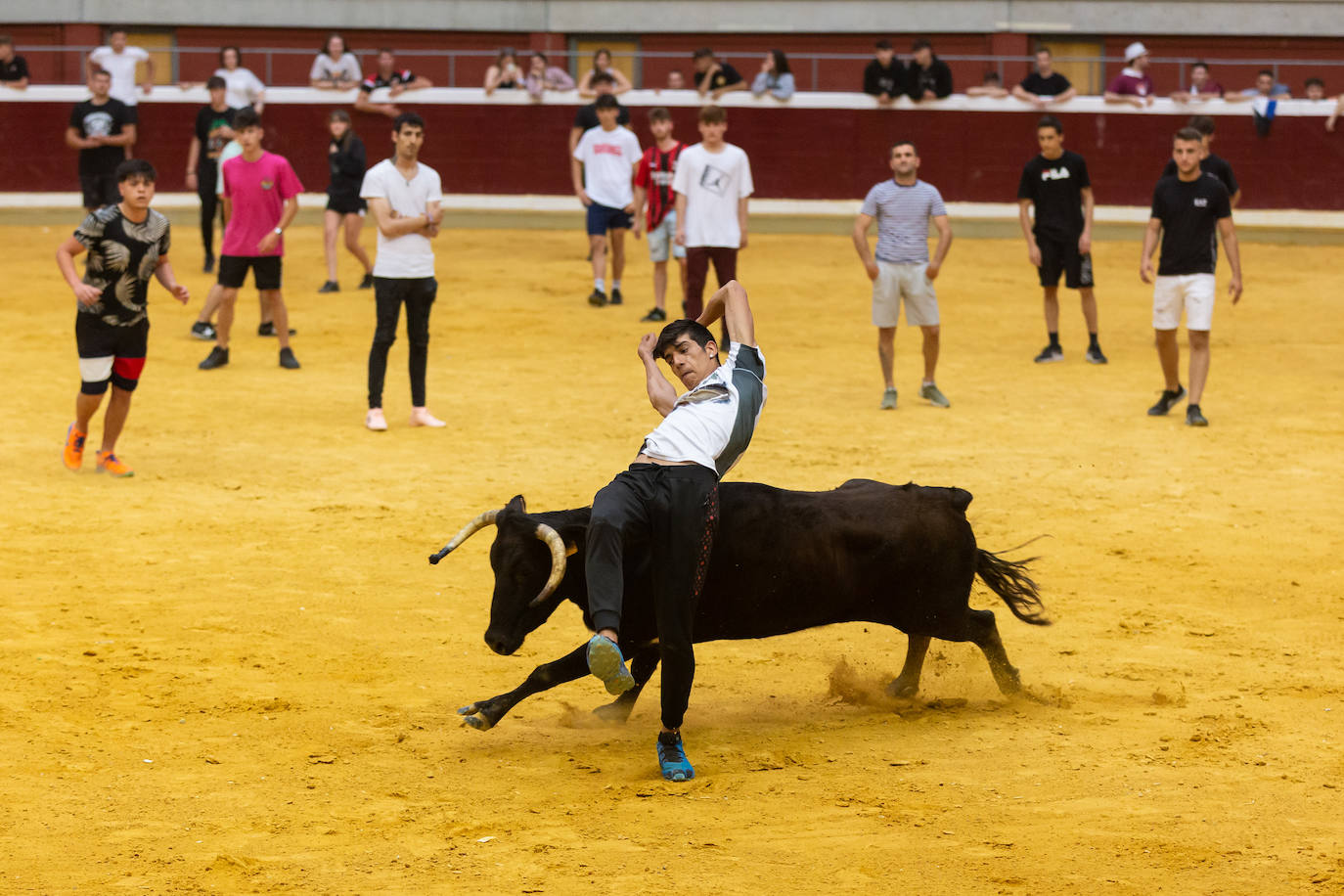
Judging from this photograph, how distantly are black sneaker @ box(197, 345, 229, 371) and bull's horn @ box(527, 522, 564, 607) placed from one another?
321 inches

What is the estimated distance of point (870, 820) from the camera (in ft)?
15.0

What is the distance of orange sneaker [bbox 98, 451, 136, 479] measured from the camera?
30.0 ft

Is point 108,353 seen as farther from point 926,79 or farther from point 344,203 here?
point 926,79

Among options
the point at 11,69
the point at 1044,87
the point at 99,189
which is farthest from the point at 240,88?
the point at 1044,87

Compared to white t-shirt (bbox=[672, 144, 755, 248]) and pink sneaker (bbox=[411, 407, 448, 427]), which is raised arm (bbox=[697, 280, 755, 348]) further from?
white t-shirt (bbox=[672, 144, 755, 248])

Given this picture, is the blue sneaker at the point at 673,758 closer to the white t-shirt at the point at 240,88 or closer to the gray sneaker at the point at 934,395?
the gray sneaker at the point at 934,395

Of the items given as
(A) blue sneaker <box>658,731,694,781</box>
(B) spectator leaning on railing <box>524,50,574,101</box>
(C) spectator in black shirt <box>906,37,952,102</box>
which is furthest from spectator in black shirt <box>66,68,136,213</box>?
(A) blue sneaker <box>658,731,694,781</box>

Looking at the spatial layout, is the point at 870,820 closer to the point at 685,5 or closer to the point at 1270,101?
the point at 1270,101

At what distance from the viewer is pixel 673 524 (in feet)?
16.1

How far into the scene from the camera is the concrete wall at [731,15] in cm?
2536

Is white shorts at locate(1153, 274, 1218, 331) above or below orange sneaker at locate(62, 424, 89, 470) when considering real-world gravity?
above

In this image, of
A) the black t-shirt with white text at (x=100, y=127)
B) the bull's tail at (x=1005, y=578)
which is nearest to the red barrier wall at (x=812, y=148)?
the black t-shirt with white text at (x=100, y=127)

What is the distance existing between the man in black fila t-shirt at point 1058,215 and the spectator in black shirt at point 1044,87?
844 centimetres

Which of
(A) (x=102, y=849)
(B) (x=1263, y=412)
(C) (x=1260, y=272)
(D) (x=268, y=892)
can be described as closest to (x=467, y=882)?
(D) (x=268, y=892)
